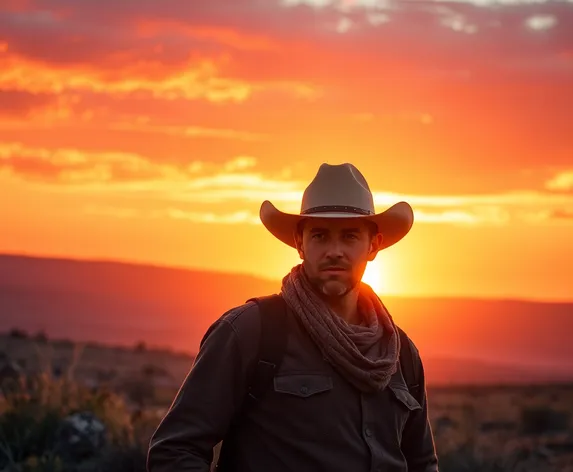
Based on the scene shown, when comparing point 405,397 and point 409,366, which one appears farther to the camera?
point 409,366

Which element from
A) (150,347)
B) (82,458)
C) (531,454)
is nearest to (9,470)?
(82,458)

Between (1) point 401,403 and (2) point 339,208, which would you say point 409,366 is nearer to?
(1) point 401,403

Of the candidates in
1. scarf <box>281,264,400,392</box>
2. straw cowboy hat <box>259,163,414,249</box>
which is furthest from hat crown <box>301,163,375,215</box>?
scarf <box>281,264,400,392</box>

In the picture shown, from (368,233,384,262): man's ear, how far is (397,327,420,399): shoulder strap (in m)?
0.44

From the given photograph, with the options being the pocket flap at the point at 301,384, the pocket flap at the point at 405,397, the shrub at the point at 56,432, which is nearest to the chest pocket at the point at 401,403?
the pocket flap at the point at 405,397

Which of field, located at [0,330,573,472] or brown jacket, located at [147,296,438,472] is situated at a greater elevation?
brown jacket, located at [147,296,438,472]

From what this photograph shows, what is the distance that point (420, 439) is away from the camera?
670cm

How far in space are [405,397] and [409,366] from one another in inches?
9.2

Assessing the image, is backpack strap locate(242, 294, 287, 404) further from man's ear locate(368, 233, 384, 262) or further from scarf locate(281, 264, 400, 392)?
man's ear locate(368, 233, 384, 262)

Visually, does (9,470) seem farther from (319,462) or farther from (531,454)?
(531,454)

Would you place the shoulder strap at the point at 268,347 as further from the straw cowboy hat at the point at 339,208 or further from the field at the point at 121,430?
the field at the point at 121,430

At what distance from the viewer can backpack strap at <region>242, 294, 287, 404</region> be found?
593 cm

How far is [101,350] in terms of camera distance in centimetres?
4878

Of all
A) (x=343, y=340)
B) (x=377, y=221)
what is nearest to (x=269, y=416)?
(x=343, y=340)
